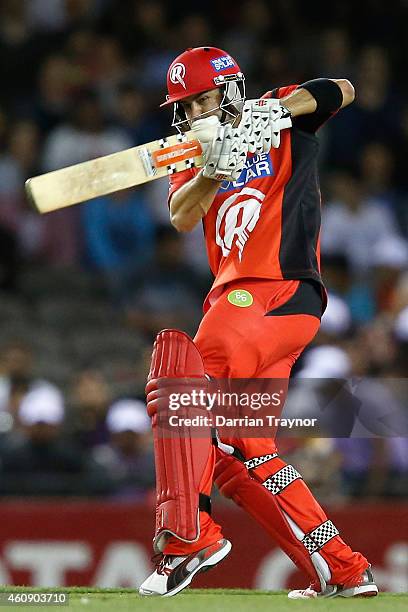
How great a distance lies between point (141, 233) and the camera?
9.99m

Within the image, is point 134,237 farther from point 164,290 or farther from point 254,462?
point 254,462

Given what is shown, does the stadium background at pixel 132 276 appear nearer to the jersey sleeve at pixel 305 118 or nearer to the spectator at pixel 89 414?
the spectator at pixel 89 414

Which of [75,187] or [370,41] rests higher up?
[370,41]

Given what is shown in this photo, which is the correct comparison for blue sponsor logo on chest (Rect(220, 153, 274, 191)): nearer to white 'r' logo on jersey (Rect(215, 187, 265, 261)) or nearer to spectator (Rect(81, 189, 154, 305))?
white 'r' logo on jersey (Rect(215, 187, 265, 261))

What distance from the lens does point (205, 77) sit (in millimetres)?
4863

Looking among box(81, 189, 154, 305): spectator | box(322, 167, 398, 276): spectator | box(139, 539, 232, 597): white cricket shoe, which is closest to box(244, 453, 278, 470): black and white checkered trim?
box(139, 539, 232, 597): white cricket shoe

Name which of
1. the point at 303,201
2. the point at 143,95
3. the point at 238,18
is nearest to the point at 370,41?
the point at 238,18

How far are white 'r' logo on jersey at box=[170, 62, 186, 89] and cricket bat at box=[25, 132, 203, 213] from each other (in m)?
0.30

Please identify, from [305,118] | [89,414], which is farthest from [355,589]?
[89,414]

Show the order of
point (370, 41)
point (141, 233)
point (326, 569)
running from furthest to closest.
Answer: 1. point (370, 41)
2. point (141, 233)
3. point (326, 569)

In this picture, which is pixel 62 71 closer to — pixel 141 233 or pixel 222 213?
pixel 141 233

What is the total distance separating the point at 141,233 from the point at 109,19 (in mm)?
2131

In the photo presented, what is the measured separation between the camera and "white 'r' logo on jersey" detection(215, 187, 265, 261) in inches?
195

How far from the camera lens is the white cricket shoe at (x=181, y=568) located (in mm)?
4652
